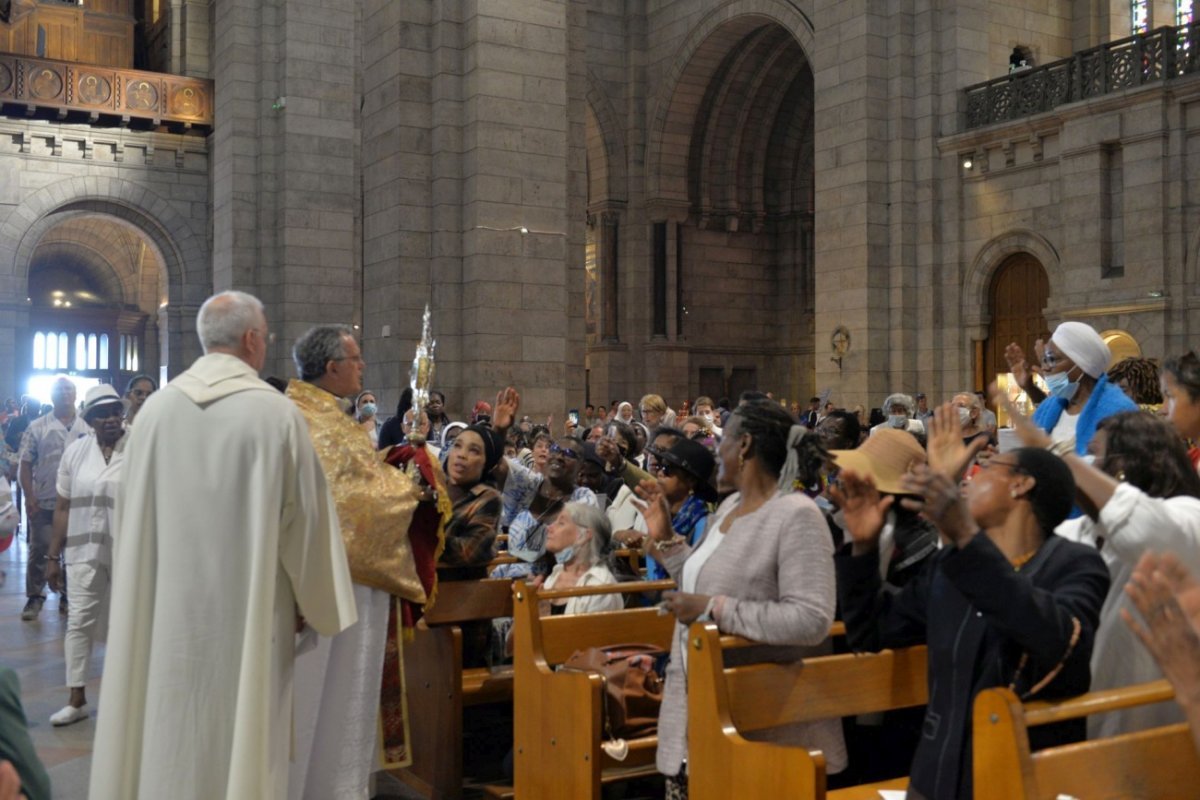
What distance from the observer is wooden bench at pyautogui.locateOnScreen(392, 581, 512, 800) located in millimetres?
4988

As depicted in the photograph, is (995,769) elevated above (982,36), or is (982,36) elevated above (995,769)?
(982,36)

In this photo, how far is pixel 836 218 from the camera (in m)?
18.9

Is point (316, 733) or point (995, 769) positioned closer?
point (995, 769)

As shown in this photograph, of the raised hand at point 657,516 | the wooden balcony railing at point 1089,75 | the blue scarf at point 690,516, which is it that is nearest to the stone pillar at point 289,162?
the wooden balcony railing at point 1089,75

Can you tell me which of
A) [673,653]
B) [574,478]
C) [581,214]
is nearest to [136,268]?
[581,214]

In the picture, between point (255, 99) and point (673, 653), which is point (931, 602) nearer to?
point (673, 653)

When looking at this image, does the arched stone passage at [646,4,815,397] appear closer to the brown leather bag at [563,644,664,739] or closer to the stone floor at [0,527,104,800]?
the stone floor at [0,527,104,800]

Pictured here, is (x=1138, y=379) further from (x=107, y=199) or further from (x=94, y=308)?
(x=94, y=308)

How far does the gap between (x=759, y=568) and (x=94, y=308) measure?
30.0 metres

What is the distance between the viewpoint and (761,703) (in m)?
3.32

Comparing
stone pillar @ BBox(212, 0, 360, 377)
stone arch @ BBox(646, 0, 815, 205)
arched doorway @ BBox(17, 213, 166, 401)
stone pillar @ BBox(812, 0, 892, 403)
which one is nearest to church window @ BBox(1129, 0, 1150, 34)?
stone pillar @ BBox(812, 0, 892, 403)

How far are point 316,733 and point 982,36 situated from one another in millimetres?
17429

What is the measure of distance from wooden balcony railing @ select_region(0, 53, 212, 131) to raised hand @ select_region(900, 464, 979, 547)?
21537 mm

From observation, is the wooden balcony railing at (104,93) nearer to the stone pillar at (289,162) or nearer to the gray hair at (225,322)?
the stone pillar at (289,162)
